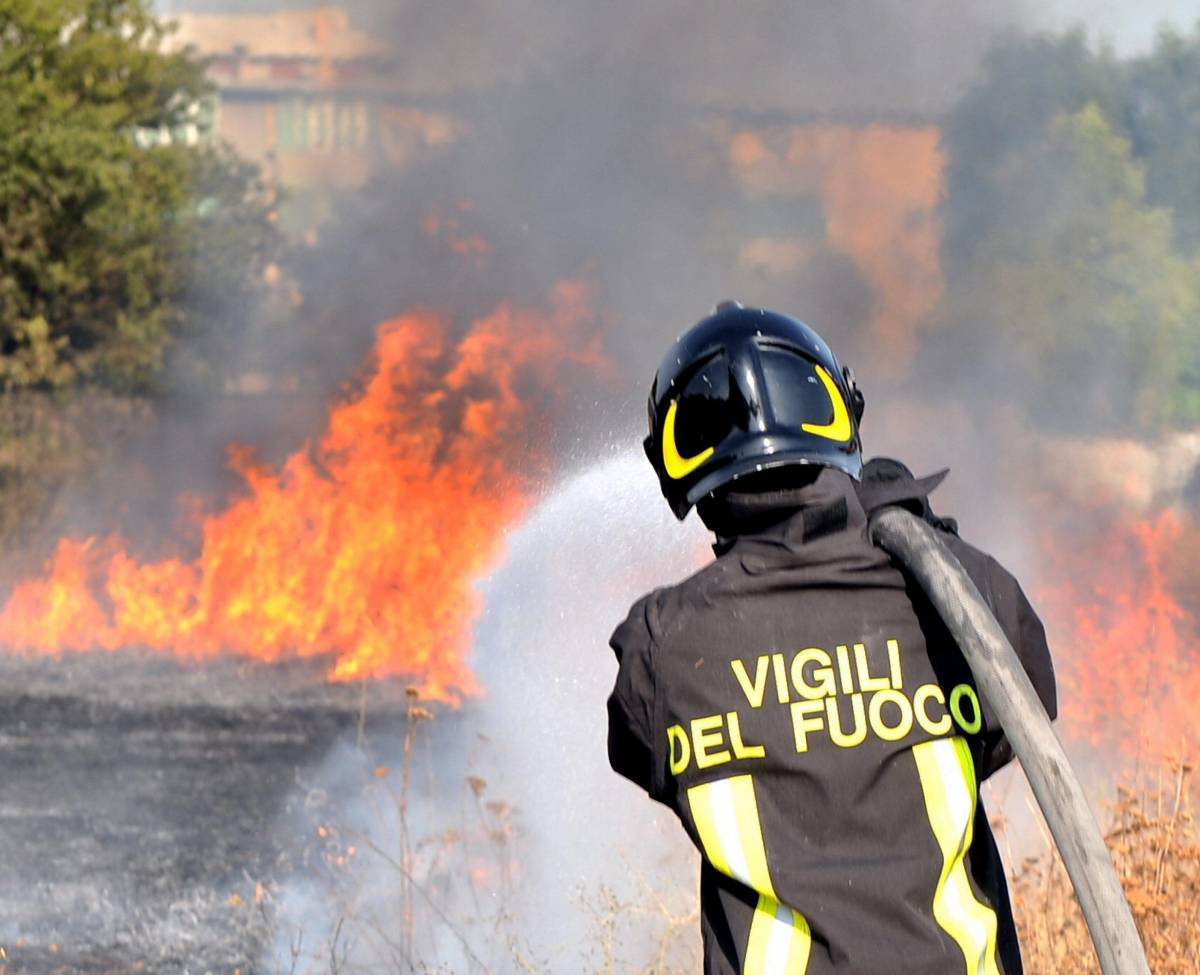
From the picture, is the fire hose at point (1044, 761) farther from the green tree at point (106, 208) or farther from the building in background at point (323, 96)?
the green tree at point (106, 208)

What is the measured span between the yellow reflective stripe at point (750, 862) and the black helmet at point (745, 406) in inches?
17.7

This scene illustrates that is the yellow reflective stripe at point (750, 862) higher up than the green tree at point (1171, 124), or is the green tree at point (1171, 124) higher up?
the green tree at point (1171, 124)

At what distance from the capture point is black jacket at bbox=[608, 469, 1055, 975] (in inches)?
86.1

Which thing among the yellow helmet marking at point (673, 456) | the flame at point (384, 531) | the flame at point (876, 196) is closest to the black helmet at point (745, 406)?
the yellow helmet marking at point (673, 456)

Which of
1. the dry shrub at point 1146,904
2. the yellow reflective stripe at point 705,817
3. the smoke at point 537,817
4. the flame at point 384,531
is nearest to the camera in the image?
the yellow reflective stripe at point 705,817

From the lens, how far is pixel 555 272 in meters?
15.7

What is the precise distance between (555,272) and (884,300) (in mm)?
3153

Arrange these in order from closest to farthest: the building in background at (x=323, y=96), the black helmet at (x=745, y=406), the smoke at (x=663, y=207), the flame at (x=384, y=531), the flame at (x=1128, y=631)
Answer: the black helmet at (x=745, y=406) < the flame at (x=1128, y=631) < the flame at (x=384, y=531) < the smoke at (x=663, y=207) < the building in background at (x=323, y=96)

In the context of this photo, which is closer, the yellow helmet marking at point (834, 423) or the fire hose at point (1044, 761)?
the fire hose at point (1044, 761)

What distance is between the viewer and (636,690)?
236 centimetres

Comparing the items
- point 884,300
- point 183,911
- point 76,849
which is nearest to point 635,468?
point 183,911

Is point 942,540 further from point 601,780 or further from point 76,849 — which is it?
point 76,849

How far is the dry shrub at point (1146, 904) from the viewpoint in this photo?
4.20 meters

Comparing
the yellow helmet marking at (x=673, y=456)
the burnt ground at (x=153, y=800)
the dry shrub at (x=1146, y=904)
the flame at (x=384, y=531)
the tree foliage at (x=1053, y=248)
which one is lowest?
the dry shrub at (x=1146, y=904)
